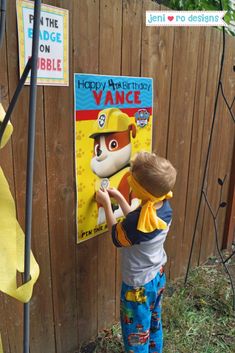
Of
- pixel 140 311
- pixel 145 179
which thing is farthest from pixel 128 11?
pixel 140 311

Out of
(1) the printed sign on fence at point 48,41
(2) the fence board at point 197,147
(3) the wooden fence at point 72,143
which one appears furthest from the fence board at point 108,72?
(2) the fence board at point 197,147

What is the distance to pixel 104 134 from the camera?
1.91 metres

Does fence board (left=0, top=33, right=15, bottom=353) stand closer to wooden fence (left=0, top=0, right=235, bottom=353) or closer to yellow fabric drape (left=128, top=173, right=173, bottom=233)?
wooden fence (left=0, top=0, right=235, bottom=353)

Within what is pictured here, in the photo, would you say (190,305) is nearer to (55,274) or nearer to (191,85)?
(55,274)

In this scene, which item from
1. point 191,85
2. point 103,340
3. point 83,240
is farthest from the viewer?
point 191,85

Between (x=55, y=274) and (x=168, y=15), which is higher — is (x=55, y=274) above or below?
below

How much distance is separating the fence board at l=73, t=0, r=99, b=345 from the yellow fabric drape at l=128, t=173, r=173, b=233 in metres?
0.47

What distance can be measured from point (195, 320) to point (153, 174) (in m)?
1.47

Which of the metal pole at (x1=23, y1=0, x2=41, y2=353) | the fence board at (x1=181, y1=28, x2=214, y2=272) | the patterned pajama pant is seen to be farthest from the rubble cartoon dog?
the metal pole at (x1=23, y1=0, x2=41, y2=353)

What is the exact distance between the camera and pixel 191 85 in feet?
8.32

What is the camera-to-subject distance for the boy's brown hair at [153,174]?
1673 millimetres

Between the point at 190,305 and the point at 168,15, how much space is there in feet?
6.95

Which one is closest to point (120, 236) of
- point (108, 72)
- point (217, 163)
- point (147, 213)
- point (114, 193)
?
point (147, 213)

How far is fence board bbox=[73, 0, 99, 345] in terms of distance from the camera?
1.67m
